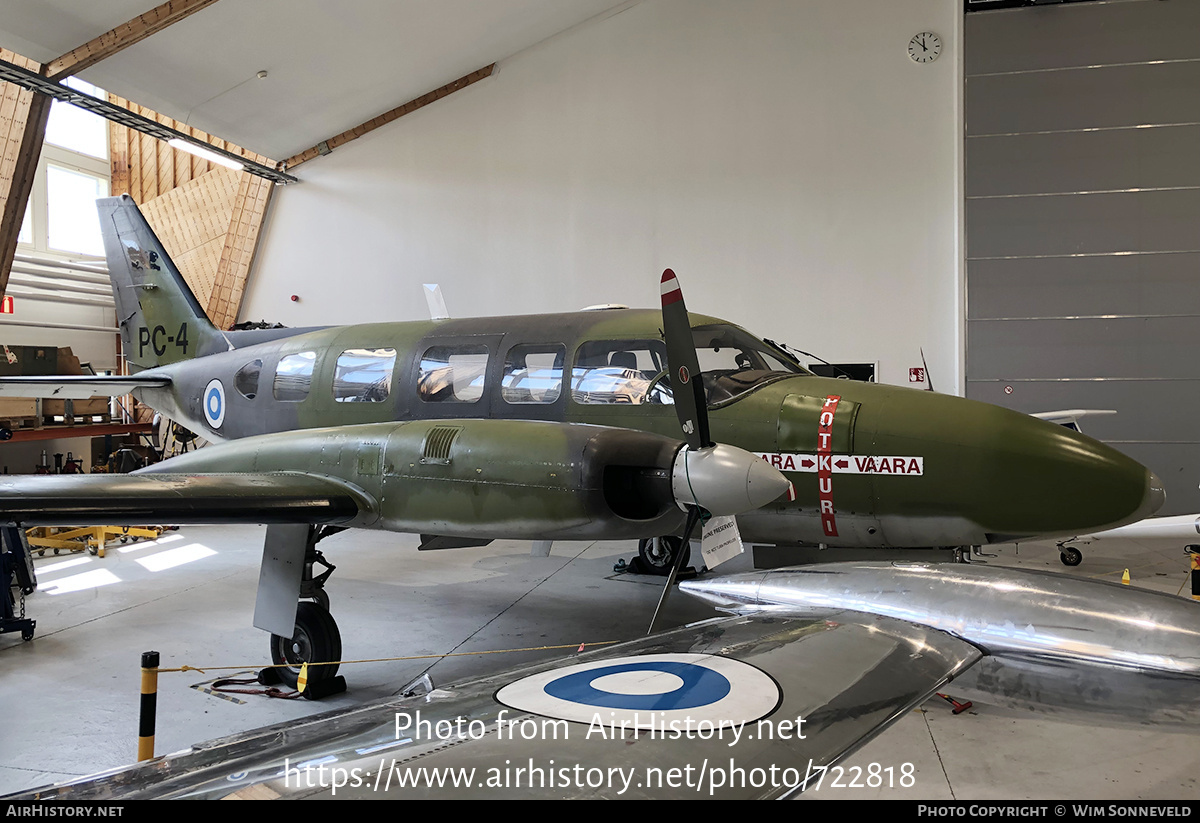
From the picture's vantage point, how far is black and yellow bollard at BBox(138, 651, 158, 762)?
355cm

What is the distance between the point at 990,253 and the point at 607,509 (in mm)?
11830

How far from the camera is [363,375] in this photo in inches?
281

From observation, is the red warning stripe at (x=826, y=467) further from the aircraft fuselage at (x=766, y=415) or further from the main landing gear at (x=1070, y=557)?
the main landing gear at (x=1070, y=557)

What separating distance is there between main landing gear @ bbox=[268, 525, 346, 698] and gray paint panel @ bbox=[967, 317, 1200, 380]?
38.9 feet

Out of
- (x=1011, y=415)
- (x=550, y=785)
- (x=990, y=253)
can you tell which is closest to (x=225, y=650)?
(x=550, y=785)

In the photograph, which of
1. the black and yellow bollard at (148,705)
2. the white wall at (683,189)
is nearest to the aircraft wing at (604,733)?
the black and yellow bollard at (148,705)

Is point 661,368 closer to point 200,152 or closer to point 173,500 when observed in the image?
point 173,500

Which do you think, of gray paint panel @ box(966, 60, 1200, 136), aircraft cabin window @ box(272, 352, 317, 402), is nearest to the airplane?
aircraft cabin window @ box(272, 352, 317, 402)

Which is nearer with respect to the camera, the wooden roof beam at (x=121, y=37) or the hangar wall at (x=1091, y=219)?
the wooden roof beam at (x=121, y=37)

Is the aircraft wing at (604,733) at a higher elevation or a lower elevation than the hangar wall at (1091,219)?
lower

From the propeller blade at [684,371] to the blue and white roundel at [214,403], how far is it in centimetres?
571

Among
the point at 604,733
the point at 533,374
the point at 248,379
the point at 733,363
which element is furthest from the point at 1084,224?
the point at 604,733

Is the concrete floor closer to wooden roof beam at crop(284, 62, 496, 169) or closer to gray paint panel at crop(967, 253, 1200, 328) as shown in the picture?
gray paint panel at crop(967, 253, 1200, 328)

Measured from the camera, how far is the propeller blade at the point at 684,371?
4543mm
